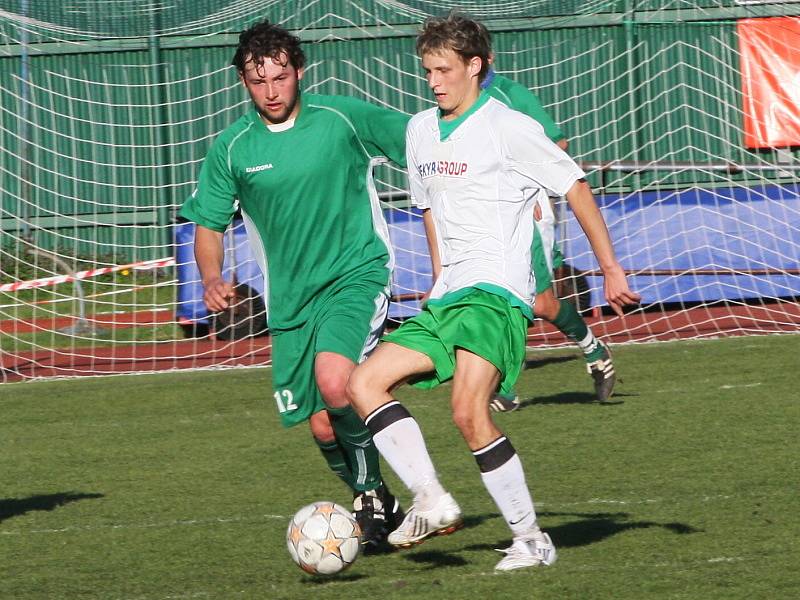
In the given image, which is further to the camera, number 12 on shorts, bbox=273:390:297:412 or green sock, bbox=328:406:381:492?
number 12 on shorts, bbox=273:390:297:412

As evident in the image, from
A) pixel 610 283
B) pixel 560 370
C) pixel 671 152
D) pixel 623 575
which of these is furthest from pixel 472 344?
pixel 671 152

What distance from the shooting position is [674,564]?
471 centimetres

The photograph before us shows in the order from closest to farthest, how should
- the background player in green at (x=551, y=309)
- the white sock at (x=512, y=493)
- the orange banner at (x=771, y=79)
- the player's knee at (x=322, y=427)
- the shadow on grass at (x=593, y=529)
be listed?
the white sock at (x=512, y=493) < the shadow on grass at (x=593, y=529) < the player's knee at (x=322, y=427) < the background player in green at (x=551, y=309) < the orange banner at (x=771, y=79)

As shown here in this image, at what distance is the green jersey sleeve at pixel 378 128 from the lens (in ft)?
18.0

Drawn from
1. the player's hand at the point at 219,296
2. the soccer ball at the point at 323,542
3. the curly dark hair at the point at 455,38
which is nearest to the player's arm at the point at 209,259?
the player's hand at the point at 219,296

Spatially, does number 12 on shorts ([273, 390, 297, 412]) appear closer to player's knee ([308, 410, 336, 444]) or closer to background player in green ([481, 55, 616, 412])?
player's knee ([308, 410, 336, 444])

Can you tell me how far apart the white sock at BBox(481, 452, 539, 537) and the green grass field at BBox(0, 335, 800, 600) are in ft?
0.51

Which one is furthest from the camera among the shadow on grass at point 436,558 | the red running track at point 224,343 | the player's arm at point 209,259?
the red running track at point 224,343

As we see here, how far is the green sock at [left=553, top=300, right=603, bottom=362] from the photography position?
841cm

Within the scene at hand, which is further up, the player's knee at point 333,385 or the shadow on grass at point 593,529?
the player's knee at point 333,385

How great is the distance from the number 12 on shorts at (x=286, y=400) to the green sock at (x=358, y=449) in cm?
20

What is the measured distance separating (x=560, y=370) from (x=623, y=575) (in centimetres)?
588

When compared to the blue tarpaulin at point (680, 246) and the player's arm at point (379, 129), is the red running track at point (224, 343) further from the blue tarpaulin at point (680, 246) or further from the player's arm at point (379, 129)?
the player's arm at point (379, 129)

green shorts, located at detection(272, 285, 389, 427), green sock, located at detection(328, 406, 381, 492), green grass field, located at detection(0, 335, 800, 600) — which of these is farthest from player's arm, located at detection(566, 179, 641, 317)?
green sock, located at detection(328, 406, 381, 492)
